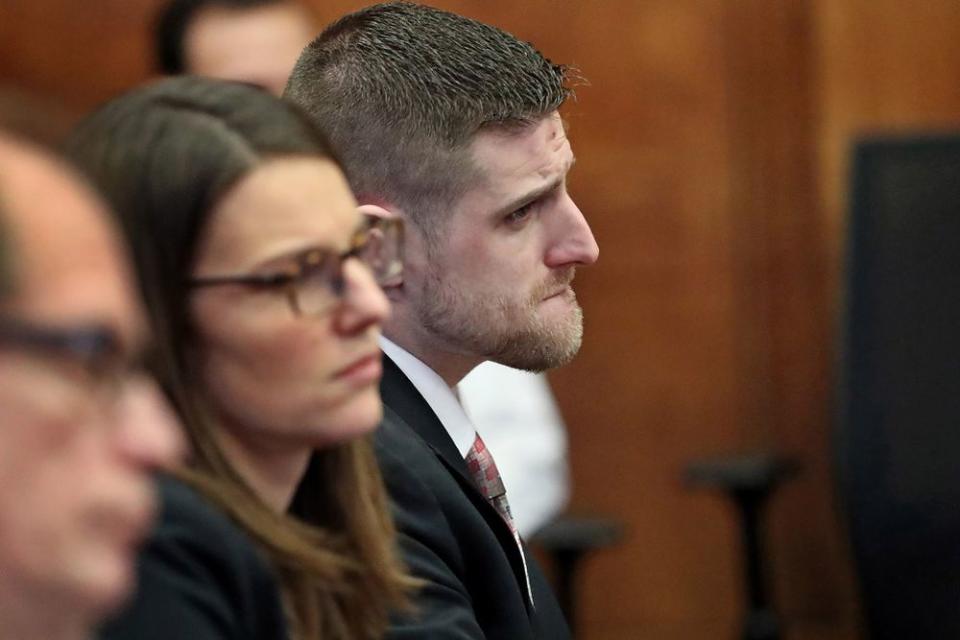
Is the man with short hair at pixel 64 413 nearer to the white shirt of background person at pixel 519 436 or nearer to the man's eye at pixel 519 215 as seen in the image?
the man's eye at pixel 519 215

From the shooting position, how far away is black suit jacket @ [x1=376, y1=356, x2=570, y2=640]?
1383 mm

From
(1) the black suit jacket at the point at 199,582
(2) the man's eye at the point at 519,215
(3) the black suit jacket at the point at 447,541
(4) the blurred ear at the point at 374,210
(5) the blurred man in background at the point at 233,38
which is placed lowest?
(3) the black suit jacket at the point at 447,541

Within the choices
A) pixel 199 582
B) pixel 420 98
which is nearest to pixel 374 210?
pixel 420 98

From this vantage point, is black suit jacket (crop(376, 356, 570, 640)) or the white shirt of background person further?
the white shirt of background person

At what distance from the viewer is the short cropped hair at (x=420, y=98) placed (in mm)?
1661

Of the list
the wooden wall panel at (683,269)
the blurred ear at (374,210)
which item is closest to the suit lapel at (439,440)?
the blurred ear at (374,210)

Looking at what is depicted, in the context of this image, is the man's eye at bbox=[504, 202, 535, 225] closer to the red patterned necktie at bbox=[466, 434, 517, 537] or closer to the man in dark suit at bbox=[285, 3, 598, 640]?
the man in dark suit at bbox=[285, 3, 598, 640]

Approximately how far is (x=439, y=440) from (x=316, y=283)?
0.47 m

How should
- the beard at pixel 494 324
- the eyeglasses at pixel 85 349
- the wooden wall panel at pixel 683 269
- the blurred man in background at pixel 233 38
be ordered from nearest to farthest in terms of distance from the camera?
the eyeglasses at pixel 85 349, the beard at pixel 494 324, the blurred man in background at pixel 233 38, the wooden wall panel at pixel 683 269

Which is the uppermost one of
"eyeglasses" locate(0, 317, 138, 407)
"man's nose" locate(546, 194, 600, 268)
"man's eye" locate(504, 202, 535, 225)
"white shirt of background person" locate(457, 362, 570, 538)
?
"eyeglasses" locate(0, 317, 138, 407)

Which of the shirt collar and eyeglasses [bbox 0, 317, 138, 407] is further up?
eyeglasses [bbox 0, 317, 138, 407]

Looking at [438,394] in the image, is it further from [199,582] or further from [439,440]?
[199,582]

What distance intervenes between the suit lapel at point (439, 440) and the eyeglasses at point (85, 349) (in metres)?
0.81

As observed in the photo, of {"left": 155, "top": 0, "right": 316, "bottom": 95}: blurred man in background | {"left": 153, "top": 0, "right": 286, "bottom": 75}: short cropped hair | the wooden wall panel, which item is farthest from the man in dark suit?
the wooden wall panel
